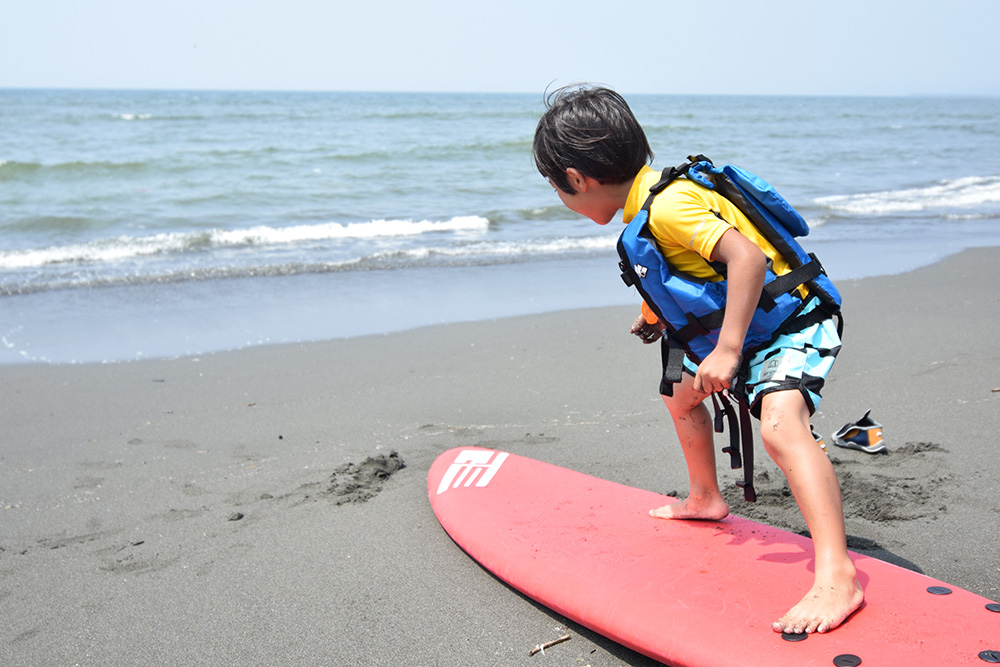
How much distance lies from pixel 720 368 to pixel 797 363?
250 millimetres

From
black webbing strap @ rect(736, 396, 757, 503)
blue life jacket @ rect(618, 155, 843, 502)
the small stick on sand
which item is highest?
blue life jacket @ rect(618, 155, 843, 502)

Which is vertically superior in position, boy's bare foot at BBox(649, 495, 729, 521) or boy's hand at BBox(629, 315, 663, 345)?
boy's hand at BBox(629, 315, 663, 345)

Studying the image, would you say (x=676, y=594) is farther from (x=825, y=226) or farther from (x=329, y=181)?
(x=329, y=181)

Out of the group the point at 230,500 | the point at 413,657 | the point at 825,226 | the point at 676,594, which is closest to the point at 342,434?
the point at 230,500

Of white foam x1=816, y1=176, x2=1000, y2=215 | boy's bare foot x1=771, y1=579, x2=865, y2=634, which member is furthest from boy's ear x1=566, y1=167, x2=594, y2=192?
white foam x1=816, y1=176, x2=1000, y2=215

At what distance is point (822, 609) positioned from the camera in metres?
1.92

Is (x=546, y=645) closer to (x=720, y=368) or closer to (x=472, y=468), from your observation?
(x=720, y=368)

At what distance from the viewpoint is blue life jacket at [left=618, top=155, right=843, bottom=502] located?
6.93 feet

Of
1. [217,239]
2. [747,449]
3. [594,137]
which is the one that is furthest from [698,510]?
[217,239]

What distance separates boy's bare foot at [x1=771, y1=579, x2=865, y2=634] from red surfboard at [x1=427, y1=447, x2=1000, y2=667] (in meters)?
0.03

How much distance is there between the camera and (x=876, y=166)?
1822cm

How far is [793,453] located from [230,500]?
2.19m

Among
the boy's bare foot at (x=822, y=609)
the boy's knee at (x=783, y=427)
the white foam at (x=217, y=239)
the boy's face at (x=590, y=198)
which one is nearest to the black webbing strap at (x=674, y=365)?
the boy's knee at (x=783, y=427)

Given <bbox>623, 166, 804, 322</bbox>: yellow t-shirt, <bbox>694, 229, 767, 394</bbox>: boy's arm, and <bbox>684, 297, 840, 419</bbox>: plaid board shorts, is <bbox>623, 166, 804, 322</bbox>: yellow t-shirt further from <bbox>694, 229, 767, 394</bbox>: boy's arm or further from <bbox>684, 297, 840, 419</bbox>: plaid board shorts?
<bbox>684, 297, 840, 419</bbox>: plaid board shorts
